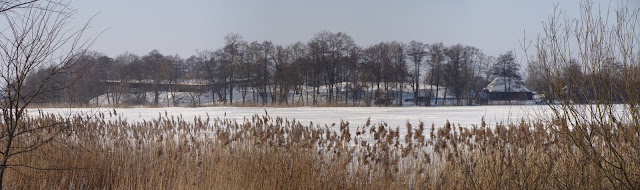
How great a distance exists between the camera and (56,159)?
6.61 metres

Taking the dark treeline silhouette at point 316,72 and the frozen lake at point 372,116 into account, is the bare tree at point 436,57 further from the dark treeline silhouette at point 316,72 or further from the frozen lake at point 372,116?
the frozen lake at point 372,116

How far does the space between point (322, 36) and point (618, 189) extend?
1640 inches

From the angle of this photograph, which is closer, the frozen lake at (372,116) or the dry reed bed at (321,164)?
the dry reed bed at (321,164)

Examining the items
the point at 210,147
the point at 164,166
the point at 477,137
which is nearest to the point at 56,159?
the point at 164,166

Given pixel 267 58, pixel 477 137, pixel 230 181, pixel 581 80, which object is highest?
pixel 267 58

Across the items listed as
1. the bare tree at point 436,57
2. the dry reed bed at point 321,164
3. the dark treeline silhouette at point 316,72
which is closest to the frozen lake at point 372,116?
the dry reed bed at point 321,164

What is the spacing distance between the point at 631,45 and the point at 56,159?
247 inches

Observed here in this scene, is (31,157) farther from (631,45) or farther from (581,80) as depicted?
(631,45)

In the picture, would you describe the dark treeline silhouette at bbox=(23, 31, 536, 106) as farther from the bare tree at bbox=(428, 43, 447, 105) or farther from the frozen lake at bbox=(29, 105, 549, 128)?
the frozen lake at bbox=(29, 105, 549, 128)

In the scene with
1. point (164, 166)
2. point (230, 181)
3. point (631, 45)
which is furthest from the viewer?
point (164, 166)

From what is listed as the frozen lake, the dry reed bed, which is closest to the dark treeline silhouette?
the frozen lake

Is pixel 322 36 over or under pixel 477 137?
over

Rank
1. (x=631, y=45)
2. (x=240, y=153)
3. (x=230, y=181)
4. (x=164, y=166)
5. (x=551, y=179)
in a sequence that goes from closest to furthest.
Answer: (x=631, y=45), (x=551, y=179), (x=230, y=181), (x=240, y=153), (x=164, y=166)

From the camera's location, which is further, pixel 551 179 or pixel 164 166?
pixel 164 166
